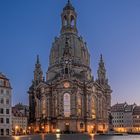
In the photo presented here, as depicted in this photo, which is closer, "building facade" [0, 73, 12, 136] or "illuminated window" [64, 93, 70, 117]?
"building facade" [0, 73, 12, 136]

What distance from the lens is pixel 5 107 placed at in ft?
386

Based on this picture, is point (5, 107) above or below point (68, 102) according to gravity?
below

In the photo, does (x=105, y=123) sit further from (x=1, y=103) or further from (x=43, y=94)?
(x=1, y=103)

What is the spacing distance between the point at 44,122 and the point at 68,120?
→ 12.3 m

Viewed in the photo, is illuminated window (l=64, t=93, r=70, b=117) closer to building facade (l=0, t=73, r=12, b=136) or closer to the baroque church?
the baroque church

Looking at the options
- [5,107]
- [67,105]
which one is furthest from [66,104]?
[5,107]

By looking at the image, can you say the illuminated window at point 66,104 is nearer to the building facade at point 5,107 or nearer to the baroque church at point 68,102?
the baroque church at point 68,102

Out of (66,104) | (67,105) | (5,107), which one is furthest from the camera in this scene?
(66,104)

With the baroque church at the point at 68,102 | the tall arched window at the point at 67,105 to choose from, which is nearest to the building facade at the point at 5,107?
the baroque church at the point at 68,102

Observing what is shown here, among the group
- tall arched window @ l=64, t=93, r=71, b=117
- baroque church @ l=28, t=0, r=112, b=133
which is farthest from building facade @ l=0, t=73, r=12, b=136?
tall arched window @ l=64, t=93, r=71, b=117

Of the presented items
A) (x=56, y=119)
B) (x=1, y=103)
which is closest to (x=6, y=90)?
(x=1, y=103)

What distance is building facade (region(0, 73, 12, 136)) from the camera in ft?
382

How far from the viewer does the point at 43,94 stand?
7402 inches

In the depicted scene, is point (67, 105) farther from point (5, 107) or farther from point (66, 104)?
point (5, 107)
